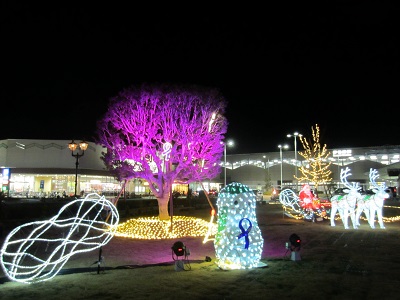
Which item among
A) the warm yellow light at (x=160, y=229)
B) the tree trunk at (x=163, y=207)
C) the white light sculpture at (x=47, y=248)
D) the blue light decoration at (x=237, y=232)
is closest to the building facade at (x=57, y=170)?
the tree trunk at (x=163, y=207)

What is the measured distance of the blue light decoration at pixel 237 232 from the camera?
8.68 m

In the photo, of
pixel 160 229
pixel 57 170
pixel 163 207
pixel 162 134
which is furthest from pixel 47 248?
pixel 57 170

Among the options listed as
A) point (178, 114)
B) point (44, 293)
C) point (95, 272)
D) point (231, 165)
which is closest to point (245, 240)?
point (95, 272)

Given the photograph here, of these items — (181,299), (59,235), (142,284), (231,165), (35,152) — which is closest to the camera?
(181,299)

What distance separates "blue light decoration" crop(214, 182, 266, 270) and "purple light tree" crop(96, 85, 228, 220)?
27.1ft

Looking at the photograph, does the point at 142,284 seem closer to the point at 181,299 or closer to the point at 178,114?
the point at 181,299

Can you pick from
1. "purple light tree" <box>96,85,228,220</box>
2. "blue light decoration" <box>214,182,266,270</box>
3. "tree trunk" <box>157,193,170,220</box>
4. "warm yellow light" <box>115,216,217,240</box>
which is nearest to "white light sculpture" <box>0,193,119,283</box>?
"warm yellow light" <box>115,216,217,240</box>

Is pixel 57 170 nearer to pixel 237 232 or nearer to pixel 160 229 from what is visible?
pixel 160 229

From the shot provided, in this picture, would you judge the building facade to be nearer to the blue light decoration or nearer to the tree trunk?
the tree trunk

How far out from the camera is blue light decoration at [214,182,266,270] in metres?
8.68

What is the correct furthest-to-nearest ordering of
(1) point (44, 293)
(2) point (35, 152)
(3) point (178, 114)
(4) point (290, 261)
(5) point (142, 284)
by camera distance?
(2) point (35, 152) < (3) point (178, 114) < (4) point (290, 261) < (5) point (142, 284) < (1) point (44, 293)

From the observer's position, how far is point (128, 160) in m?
17.7

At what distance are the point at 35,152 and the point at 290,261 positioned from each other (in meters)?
44.5

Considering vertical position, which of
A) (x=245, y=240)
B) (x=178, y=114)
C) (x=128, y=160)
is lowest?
(x=245, y=240)
